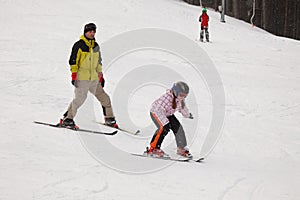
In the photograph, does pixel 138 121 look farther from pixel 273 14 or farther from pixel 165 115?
pixel 273 14

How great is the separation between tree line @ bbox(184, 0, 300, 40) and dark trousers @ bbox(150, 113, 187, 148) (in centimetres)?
3279

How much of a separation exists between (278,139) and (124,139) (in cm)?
300

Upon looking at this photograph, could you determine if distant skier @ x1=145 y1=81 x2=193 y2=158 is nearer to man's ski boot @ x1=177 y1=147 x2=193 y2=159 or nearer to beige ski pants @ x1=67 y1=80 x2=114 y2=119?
man's ski boot @ x1=177 y1=147 x2=193 y2=159

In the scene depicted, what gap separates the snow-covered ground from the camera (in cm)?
586

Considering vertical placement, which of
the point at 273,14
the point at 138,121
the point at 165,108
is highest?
the point at 165,108

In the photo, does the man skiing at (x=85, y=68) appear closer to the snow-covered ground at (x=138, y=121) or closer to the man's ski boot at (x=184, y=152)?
the snow-covered ground at (x=138, y=121)

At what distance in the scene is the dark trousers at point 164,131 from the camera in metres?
7.11

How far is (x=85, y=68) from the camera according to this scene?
7906 millimetres

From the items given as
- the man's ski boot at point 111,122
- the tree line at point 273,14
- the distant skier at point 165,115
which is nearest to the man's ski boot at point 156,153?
the distant skier at point 165,115

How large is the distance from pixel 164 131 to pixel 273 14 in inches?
1439

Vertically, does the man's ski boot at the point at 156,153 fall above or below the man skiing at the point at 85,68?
below

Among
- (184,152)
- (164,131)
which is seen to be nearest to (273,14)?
(184,152)

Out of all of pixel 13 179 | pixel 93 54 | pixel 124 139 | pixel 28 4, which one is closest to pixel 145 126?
pixel 124 139

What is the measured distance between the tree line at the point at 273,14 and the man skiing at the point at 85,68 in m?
32.1
